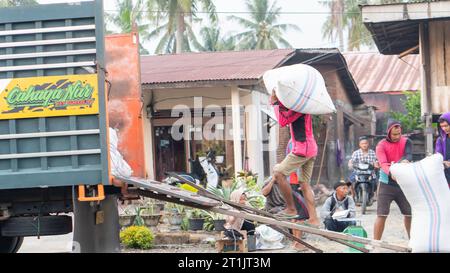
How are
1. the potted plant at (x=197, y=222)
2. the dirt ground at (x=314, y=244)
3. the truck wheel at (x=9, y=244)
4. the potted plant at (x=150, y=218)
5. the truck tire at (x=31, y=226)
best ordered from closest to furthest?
the truck tire at (x=31, y=226), the truck wheel at (x=9, y=244), the dirt ground at (x=314, y=244), the potted plant at (x=197, y=222), the potted plant at (x=150, y=218)

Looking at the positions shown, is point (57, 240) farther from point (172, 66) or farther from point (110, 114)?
point (172, 66)

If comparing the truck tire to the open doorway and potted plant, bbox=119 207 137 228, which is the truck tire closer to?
potted plant, bbox=119 207 137 228

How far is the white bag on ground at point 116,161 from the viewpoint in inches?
260

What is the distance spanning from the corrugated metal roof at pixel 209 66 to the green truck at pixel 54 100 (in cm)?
794

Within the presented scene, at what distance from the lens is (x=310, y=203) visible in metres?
6.95

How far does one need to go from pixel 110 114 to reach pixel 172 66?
9305 millimetres

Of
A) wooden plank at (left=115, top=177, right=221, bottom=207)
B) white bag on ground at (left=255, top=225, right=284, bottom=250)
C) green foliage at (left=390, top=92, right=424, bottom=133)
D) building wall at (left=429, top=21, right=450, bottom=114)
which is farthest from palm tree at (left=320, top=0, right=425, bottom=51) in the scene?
wooden plank at (left=115, top=177, right=221, bottom=207)

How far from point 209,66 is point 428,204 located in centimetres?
1053

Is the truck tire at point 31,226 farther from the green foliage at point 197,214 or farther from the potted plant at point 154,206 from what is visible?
the potted plant at point 154,206

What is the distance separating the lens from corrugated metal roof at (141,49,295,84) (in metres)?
14.3

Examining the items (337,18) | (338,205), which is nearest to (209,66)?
(338,205)

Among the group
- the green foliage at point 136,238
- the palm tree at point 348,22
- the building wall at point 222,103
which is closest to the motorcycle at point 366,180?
the building wall at point 222,103
